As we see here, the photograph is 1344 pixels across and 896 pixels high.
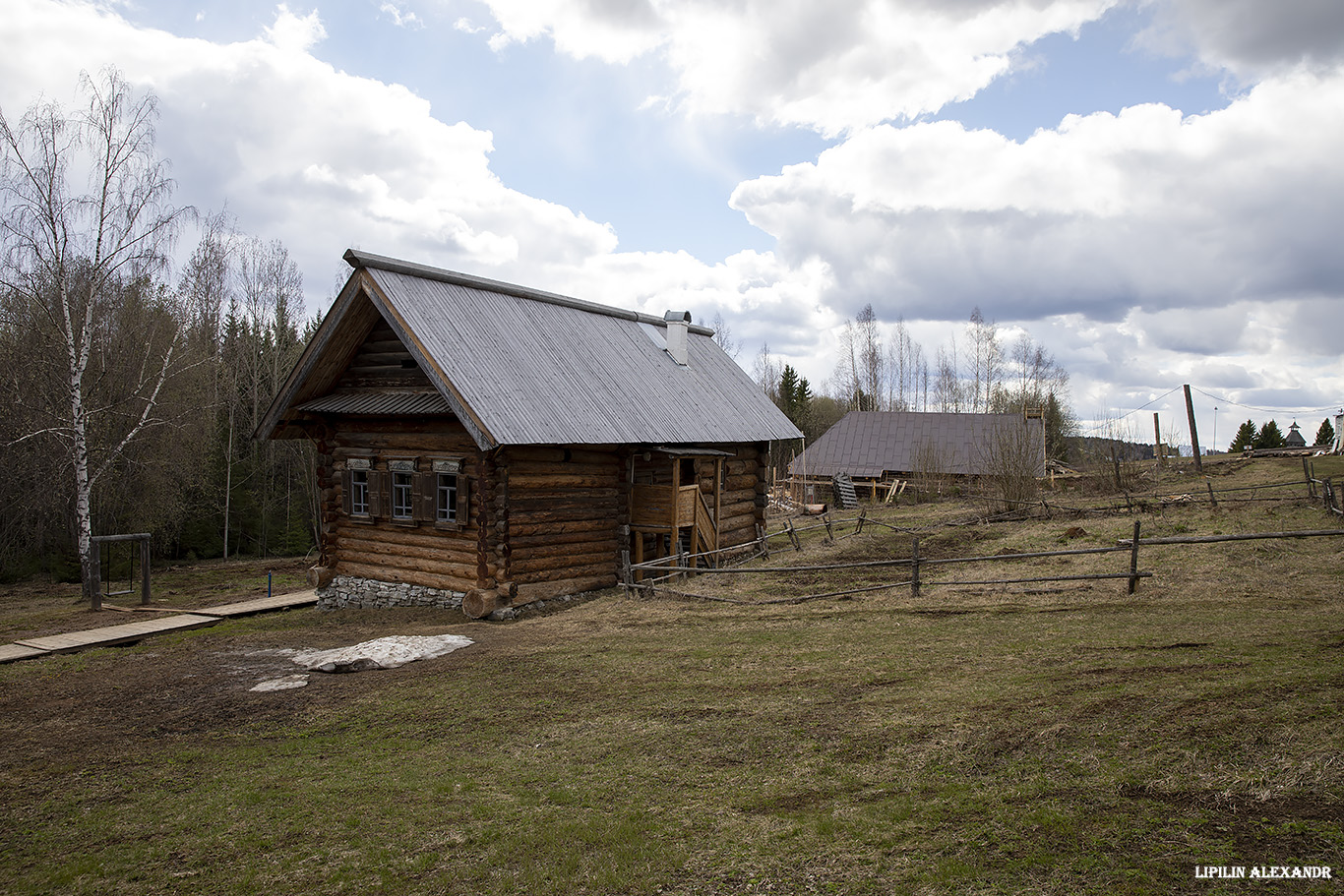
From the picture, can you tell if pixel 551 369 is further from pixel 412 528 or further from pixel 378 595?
pixel 378 595

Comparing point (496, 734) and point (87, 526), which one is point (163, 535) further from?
point (496, 734)

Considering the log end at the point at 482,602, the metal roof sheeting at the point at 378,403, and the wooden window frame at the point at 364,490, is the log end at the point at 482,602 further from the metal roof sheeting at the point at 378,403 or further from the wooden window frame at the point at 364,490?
the metal roof sheeting at the point at 378,403

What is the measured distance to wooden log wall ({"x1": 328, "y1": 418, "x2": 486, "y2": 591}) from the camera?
14.9 metres

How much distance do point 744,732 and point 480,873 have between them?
2.88 meters

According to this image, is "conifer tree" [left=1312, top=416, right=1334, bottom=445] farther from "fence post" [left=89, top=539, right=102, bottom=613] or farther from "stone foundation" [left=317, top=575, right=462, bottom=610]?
"fence post" [left=89, top=539, right=102, bottom=613]

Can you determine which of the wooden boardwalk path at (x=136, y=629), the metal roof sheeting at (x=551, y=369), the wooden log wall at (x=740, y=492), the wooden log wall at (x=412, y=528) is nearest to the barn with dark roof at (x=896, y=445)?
the wooden log wall at (x=740, y=492)

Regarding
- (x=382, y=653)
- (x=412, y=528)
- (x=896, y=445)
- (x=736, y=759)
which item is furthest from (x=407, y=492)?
(x=896, y=445)

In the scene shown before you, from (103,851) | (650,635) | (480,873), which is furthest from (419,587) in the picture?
(480,873)

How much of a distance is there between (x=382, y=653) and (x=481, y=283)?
9.23 m

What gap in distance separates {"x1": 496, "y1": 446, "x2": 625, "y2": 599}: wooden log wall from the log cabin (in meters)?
0.03

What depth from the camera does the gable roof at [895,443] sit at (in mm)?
41188

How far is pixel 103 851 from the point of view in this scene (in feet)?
18.9

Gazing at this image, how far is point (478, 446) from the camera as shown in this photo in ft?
44.8

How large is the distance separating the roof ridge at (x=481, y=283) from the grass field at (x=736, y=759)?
25.0 ft
